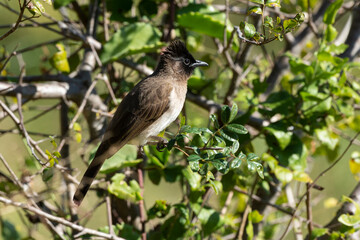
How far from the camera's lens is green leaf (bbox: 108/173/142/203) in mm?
2391

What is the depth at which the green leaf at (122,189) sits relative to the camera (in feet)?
7.84

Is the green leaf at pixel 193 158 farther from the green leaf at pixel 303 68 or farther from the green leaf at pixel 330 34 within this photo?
the green leaf at pixel 330 34

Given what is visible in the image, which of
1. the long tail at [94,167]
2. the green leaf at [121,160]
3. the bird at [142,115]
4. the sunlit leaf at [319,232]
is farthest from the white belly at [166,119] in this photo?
the sunlit leaf at [319,232]

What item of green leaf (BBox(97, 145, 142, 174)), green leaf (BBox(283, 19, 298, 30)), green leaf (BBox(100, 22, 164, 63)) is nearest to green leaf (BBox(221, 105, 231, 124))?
green leaf (BBox(283, 19, 298, 30))

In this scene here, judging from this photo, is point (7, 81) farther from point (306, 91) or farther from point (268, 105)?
point (306, 91)

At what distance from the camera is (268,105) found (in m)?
2.58

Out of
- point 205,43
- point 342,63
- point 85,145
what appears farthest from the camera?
point 205,43

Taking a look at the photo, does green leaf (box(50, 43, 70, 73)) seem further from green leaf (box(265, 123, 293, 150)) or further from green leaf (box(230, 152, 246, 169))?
green leaf (box(230, 152, 246, 169))

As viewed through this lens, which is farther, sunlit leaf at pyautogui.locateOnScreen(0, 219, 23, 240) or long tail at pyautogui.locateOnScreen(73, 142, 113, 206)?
sunlit leaf at pyautogui.locateOnScreen(0, 219, 23, 240)

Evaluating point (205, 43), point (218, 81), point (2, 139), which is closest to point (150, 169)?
point (218, 81)

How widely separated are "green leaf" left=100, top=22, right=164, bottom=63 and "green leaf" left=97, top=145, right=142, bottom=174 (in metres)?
0.50

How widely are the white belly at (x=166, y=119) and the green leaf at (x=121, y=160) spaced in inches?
4.8

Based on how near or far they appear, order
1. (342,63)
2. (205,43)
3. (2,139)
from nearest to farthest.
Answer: (342,63)
(2,139)
(205,43)

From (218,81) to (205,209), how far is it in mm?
971
